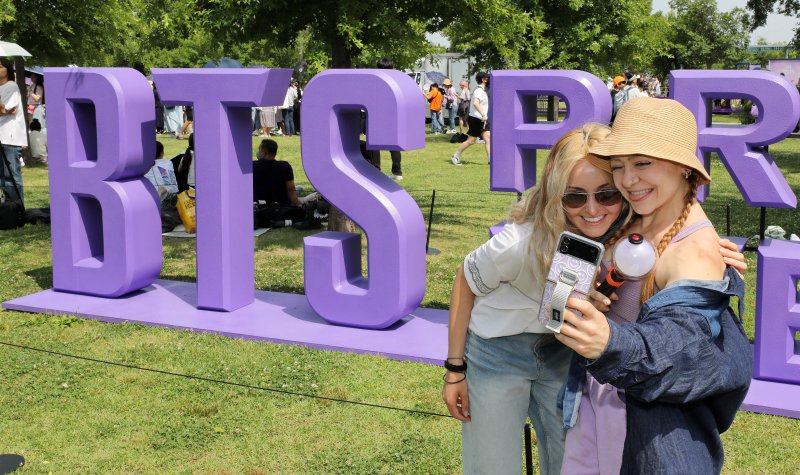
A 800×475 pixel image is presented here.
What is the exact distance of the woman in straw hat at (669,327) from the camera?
210 centimetres

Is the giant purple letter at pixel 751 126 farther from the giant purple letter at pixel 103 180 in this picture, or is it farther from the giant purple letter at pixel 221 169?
the giant purple letter at pixel 103 180

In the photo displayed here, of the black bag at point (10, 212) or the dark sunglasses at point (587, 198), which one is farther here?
the black bag at point (10, 212)

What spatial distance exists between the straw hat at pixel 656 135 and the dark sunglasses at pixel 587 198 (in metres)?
0.21

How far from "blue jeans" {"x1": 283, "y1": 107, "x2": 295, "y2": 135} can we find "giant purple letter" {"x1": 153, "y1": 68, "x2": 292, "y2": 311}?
769 inches

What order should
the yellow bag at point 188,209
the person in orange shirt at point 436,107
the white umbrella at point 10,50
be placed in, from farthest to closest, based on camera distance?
the person in orange shirt at point 436,107 < the white umbrella at point 10,50 < the yellow bag at point 188,209

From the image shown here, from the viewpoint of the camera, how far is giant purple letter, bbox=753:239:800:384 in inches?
222

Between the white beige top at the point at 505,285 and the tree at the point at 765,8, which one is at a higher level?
the tree at the point at 765,8

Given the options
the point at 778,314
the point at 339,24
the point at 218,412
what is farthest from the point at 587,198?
the point at 339,24

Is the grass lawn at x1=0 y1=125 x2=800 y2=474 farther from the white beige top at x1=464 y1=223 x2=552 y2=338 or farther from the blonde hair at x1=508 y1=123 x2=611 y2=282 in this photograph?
the blonde hair at x1=508 y1=123 x2=611 y2=282

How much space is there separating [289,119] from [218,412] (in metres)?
21.8

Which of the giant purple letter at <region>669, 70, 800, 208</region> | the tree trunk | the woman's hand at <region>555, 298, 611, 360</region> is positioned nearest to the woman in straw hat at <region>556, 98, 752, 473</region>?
the woman's hand at <region>555, 298, 611, 360</region>

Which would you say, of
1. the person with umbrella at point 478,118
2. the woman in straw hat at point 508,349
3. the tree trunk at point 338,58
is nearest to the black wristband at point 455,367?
the woman in straw hat at point 508,349

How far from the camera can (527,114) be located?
648 cm

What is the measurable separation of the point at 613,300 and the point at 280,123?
2510 cm
